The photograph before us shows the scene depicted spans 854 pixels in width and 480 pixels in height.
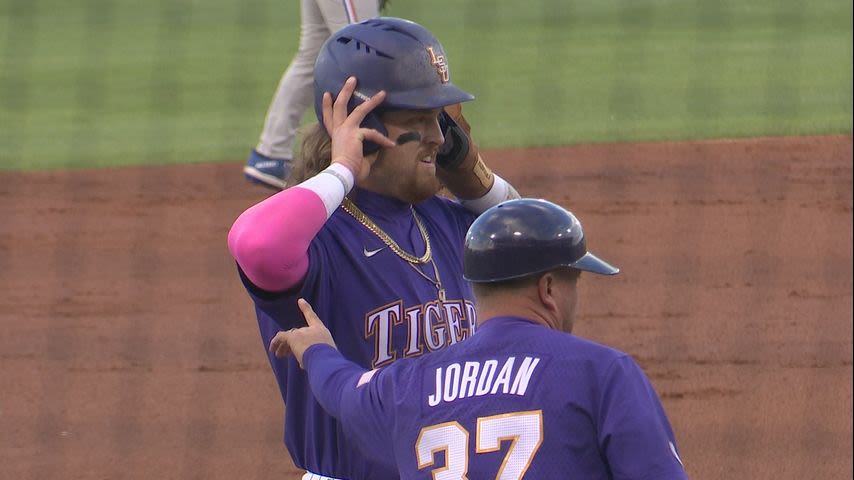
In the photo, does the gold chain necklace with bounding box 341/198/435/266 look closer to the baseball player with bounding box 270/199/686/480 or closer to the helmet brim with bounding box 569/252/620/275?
the baseball player with bounding box 270/199/686/480

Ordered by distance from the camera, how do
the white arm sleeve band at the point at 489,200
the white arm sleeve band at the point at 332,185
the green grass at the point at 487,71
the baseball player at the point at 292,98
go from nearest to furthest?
1. the white arm sleeve band at the point at 332,185
2. the white arm sleeve band at the point at 489,200
3. the baseball player at the point at 292,98
4. the green grass at the point at 487,71

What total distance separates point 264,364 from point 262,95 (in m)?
5.45

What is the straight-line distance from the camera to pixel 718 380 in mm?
5750

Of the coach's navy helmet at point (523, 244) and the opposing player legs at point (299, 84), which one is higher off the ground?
the coach's navy helmet at point (523, 244)

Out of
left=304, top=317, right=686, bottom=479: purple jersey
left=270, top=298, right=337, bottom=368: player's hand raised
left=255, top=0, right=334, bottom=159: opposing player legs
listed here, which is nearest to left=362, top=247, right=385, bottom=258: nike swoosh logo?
left=270, top=298, right=337, bottom=368: player's hand raised

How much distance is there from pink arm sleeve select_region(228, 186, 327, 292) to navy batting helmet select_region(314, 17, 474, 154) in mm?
265

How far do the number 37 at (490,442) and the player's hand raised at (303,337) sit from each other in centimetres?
38

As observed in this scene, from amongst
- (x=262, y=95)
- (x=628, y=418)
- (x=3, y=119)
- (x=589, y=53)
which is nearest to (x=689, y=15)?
(x=589, y=53)

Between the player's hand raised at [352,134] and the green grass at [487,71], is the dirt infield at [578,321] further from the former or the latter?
the player's hand raised at [352,134]

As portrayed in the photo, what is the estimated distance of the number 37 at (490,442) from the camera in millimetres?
2264

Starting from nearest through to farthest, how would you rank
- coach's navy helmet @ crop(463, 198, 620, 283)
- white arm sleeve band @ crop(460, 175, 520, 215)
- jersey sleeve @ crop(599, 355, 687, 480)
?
jersey sleeve @ crop(599, 355, 687, 480) < coach's navy helmet @ crop(463, 198, 620, 283) < white arm sleeve band @ crop(460, 175, 520, 215)

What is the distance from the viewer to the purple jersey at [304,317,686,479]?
2.22 meters

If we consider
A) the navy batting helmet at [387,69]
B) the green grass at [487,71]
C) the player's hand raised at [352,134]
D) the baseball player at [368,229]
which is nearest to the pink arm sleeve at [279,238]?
the baseball player at [368,229]

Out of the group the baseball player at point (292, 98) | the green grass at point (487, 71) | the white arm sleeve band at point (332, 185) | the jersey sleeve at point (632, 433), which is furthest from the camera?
the green grass at point (487, 71)
